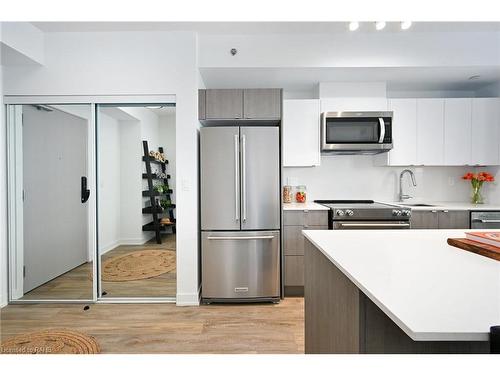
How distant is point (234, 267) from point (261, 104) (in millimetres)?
1610

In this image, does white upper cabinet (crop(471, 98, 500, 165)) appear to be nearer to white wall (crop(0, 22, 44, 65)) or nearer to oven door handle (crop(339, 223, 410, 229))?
oven door handle (crop(339, 223, 410, 229))

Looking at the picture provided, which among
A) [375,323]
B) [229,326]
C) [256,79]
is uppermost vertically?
[256,79]

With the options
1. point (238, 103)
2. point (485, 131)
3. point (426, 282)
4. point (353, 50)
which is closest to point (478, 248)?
point (426, 282)

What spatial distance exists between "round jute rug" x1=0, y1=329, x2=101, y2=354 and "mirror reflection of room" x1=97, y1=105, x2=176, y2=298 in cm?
73

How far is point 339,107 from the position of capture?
3438 millimetres

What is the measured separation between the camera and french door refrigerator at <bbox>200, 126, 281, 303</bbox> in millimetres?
2961

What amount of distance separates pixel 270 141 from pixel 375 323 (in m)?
2.18

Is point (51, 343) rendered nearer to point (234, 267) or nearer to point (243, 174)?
point (234, 267)

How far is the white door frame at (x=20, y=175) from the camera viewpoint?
9.80 feet

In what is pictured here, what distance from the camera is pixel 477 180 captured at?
3557 mm

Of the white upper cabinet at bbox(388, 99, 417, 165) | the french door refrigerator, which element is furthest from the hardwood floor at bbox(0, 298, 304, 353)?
the white upper cabinet at bbox(388, 99, 417, 165)

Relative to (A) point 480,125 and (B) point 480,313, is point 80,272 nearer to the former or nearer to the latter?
(B) point 480,313
